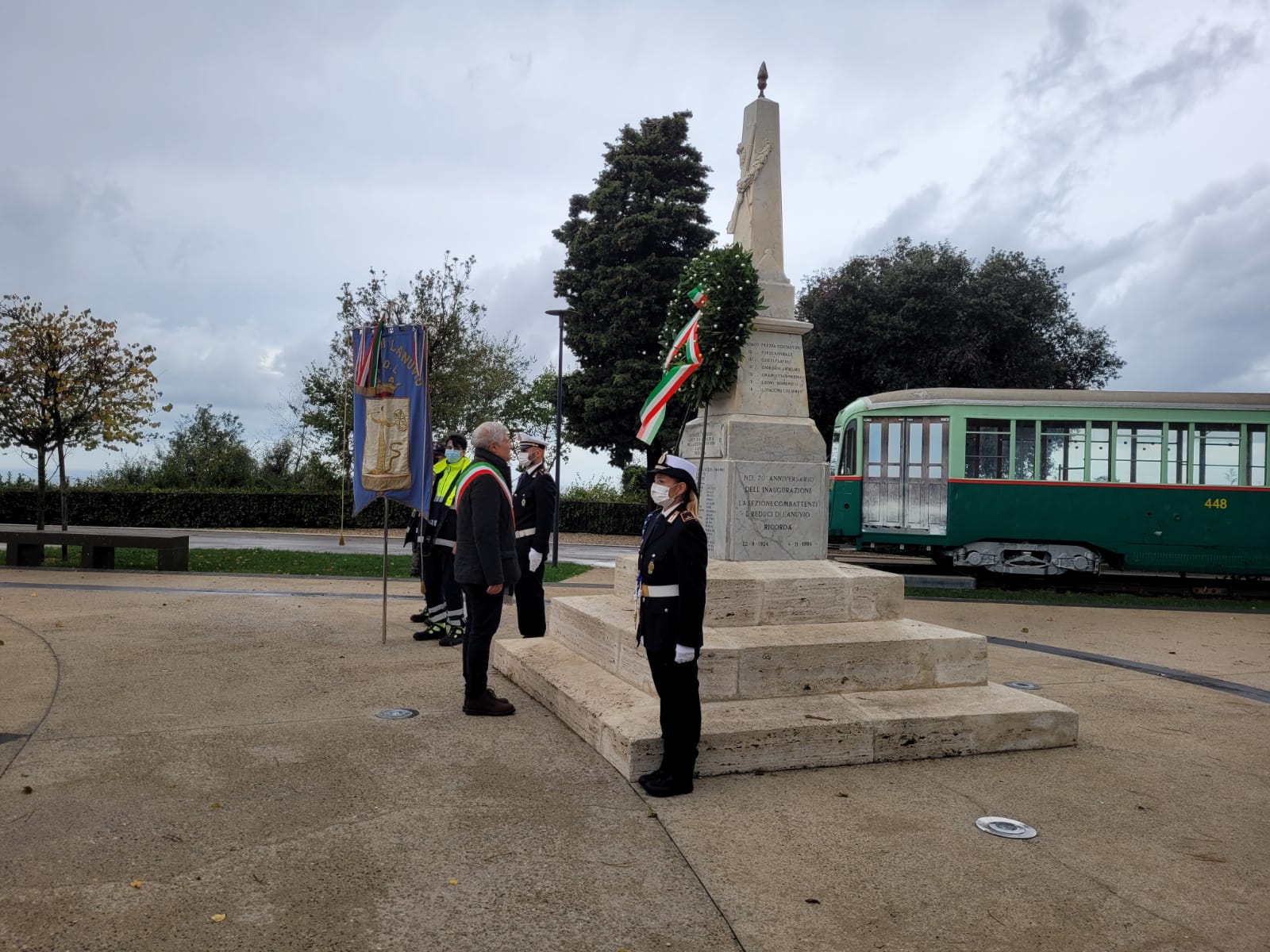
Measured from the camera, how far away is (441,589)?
9070 millimetres

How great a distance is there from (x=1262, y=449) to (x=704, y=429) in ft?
43.5

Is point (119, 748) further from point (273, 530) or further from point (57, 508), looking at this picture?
point (57, 508)

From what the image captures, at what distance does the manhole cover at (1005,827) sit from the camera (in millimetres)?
4254

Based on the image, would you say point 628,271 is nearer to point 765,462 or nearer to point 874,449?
point 874,449

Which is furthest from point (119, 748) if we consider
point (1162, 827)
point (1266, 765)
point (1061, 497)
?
point (1061, 497)

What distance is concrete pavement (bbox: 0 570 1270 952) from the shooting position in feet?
10.9

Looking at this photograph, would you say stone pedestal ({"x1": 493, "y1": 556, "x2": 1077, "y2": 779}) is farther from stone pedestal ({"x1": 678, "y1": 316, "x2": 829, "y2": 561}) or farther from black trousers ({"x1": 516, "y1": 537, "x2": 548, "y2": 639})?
black trousers ({"x1": 516, "y1": 537, "x2": 548, "y2": 639})

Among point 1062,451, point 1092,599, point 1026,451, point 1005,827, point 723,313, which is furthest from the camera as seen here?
point 1026,451

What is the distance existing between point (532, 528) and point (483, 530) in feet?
6.95

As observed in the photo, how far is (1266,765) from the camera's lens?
18.1 feet

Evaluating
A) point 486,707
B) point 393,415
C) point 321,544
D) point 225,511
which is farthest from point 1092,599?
point 225,511

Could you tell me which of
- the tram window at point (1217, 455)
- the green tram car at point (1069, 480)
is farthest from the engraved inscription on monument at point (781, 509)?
the tram window at point (1217, 455)

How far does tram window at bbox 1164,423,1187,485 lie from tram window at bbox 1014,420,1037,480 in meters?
2.15

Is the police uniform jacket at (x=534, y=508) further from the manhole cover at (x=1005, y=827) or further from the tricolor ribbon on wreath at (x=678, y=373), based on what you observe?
the manhole cover at (x=1005, y=827)
